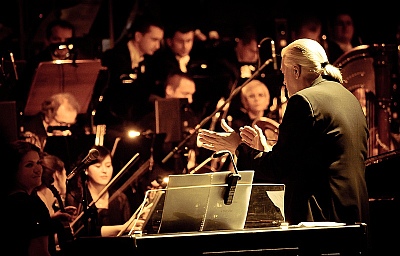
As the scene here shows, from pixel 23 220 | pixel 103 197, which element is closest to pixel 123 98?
pixel 103 197

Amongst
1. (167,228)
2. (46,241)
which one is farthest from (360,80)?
(167,228)

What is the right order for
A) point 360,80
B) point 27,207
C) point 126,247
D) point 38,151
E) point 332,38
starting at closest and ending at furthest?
1. point 126,247
2. point 27,207
3. point 38,151
4. point 360,80
5. point 332,38

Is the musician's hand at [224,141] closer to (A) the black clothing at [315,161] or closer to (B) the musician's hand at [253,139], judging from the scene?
(B) the musician's hand at [253,139]

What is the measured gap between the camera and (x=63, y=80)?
309 inches

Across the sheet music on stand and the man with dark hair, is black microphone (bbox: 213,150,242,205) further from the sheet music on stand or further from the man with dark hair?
the man with dark hair

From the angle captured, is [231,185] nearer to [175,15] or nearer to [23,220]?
[23,220]

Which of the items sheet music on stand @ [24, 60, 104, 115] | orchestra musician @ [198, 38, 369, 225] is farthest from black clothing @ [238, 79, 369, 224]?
sheet music on stand @ [24, 60, 104, 115]

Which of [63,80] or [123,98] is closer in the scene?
[63,80]

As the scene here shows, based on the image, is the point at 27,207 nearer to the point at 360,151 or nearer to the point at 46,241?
the point at 46,241

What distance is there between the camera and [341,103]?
4.31m

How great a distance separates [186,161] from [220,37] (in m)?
2.31

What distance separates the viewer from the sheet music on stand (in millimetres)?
7645

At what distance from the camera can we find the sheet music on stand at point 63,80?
7.64m

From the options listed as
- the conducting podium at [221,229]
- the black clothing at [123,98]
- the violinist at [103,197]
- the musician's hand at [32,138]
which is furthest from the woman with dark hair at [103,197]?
the conducting podium at [221,229]
